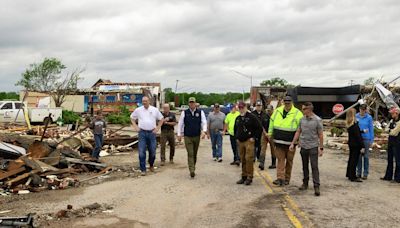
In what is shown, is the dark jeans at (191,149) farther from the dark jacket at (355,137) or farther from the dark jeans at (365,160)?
the dark jeans at (365,160)

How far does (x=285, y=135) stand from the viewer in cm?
986

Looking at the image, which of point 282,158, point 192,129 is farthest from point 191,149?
point 282,158

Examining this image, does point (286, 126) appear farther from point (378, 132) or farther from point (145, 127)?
point (378, 132)

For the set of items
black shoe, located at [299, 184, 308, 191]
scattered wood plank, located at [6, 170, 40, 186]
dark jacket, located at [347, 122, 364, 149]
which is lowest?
black shoe, located at [299, 184, 308, 191]

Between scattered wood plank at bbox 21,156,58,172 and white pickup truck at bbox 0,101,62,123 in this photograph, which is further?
white pickup truck at bbox 0,101,62,123

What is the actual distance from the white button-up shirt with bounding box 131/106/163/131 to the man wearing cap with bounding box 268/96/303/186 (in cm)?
347

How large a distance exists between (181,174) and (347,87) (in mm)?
20413

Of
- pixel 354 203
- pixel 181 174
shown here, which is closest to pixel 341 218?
pixel 354 203

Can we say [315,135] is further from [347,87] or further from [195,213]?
[347,87]

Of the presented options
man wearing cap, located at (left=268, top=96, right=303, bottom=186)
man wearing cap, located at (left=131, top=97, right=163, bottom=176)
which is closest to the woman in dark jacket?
man wearing cap, located at (left=268, top=96, right=303, bottom=186)

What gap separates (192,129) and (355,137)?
156 inches

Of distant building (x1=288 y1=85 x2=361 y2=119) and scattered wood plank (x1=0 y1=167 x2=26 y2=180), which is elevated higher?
distant building (x1=288 y1=85 x2=361 y2=119)

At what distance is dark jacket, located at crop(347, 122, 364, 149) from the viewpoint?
35.9ft

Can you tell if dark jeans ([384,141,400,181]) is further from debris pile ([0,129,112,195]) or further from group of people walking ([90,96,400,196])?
debris pile ([0,129,112,195])
